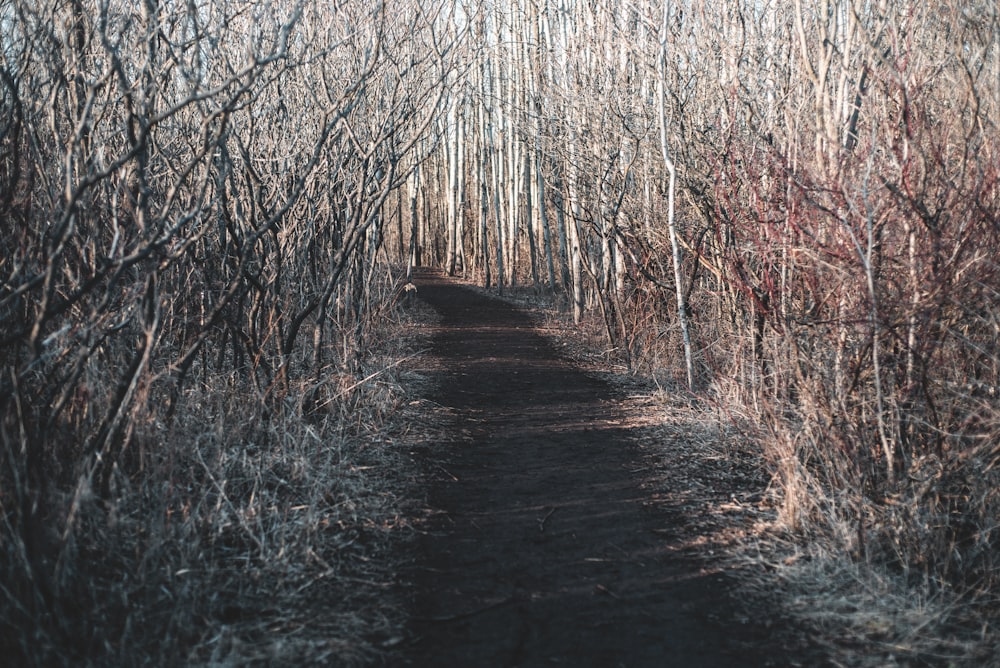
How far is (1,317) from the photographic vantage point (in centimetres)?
354

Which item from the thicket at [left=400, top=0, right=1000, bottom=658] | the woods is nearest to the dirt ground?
the woods

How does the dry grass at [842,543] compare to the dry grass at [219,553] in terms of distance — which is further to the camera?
the dry grass at [842,543]

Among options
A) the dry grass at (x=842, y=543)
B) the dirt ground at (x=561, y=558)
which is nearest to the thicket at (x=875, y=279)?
the dry grass at (x=842, y=543)

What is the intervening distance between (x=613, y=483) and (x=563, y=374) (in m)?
3.83

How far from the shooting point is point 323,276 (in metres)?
7.64

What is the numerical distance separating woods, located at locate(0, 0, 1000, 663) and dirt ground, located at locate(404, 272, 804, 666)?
2.11 ft

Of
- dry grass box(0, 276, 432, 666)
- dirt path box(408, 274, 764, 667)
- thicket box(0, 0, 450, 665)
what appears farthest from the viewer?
dirt path box(408, 274, 764, 667)

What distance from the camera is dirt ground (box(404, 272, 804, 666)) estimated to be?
324 cm

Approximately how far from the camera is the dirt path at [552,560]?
3238 mm

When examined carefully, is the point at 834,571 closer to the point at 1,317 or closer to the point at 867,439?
the point at 867,439

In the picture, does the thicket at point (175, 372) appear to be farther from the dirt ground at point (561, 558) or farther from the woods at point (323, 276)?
the dirt ground at point (561, 558)

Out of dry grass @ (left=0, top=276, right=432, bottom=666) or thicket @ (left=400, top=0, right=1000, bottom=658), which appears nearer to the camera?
dry grass @ (left=0, top=276, right=432, bottom=666)

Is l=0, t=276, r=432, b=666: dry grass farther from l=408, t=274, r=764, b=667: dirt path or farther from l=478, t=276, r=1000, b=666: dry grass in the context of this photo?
l=478, t=276, r=1000, b=666: dry grass

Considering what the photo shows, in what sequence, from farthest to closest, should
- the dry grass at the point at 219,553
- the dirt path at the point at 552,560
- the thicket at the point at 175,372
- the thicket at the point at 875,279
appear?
the thicket at the point at 875,279 → the dirt path at the point at 552,560 → the thicket at the point at 175,372 → the dry grass at the point at 219,553
